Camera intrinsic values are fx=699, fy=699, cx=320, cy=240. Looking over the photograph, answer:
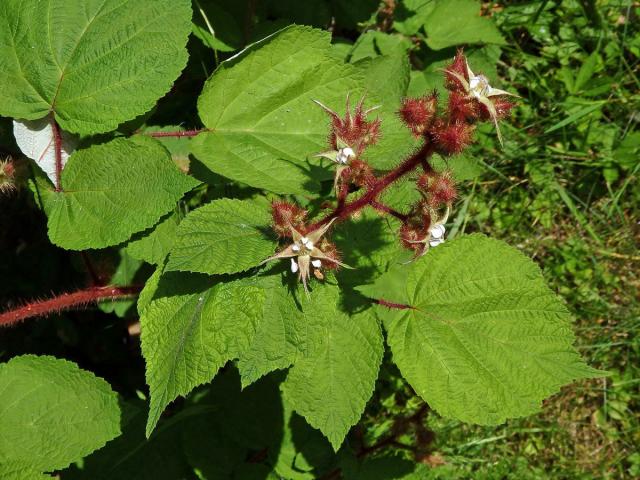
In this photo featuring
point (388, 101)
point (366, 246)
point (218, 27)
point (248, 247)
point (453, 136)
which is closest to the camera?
point (453, 136)

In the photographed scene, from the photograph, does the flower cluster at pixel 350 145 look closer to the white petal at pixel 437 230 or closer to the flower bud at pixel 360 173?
the flower bud at pixel 360 173

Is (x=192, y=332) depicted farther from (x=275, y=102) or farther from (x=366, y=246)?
(x=275, y=102)

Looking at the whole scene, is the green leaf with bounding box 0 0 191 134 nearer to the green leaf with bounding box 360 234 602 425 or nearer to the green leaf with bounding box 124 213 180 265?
the green leaf with bounding box 124 213 180 265

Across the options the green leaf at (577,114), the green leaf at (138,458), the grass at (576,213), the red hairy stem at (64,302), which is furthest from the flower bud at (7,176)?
the green leaf at (577,114)

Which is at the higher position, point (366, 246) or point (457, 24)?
point (457, 24)

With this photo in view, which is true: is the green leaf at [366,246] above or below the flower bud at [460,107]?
below

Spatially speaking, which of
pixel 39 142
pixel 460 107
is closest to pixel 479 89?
pixel 460 107
